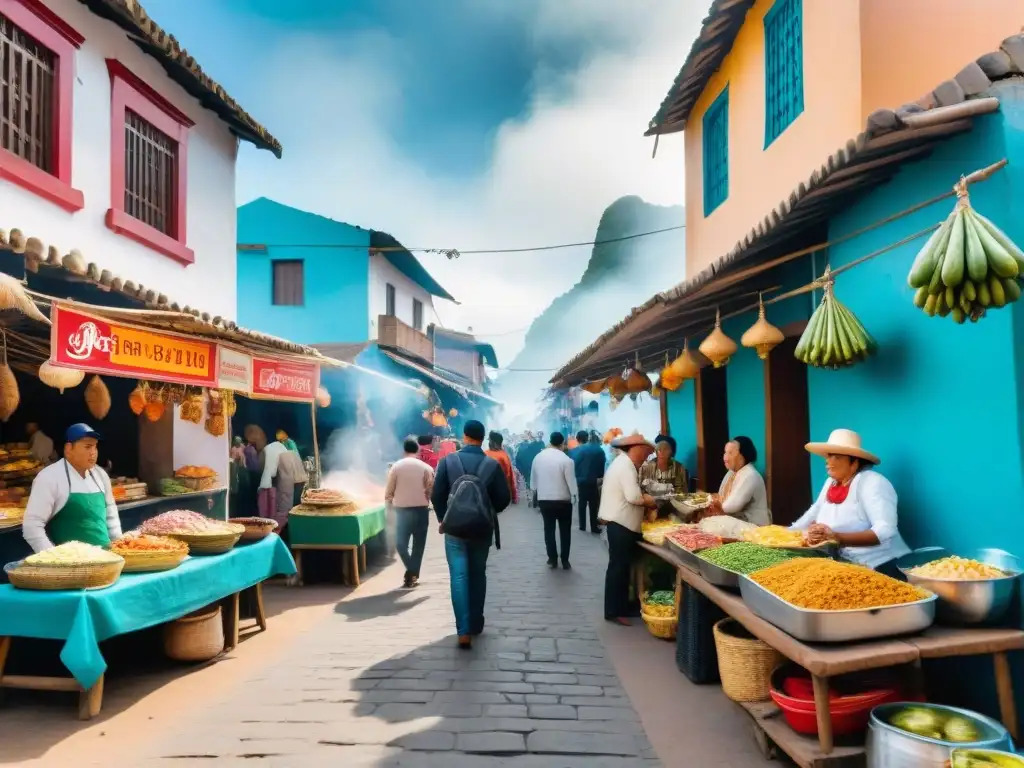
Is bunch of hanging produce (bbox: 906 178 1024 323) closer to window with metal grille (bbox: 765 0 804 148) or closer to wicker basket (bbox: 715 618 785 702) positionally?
wicker basket (bbox: 715 618 785 702)

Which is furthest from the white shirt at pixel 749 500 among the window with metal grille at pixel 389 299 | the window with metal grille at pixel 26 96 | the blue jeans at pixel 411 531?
the window with metal grille at pixel 389 299

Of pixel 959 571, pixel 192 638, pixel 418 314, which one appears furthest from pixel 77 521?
pixel 418 314

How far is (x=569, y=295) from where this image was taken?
338 ft

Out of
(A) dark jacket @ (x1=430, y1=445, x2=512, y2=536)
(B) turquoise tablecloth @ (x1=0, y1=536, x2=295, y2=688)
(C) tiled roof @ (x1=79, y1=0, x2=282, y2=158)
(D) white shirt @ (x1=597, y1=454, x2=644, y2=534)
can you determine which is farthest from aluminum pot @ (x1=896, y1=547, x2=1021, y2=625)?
(C) tiled roof @ (x1=79, y1=0, x2=282, y2=158)

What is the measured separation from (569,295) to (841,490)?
98612 mm

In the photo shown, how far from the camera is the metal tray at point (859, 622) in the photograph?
12.3ft

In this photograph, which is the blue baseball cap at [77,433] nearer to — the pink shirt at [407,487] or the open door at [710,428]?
the pink shirt at [407,487]

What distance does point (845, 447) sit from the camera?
17.1 feet

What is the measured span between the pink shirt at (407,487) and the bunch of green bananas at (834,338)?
5.67m

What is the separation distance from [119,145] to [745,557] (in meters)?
9.24

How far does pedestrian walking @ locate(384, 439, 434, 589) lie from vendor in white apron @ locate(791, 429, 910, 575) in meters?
5.50

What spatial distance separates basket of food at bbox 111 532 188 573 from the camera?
590 cm

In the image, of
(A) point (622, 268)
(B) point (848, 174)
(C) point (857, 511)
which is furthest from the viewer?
(A) point (622, 268)

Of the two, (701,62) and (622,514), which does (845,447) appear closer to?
(622,514)
